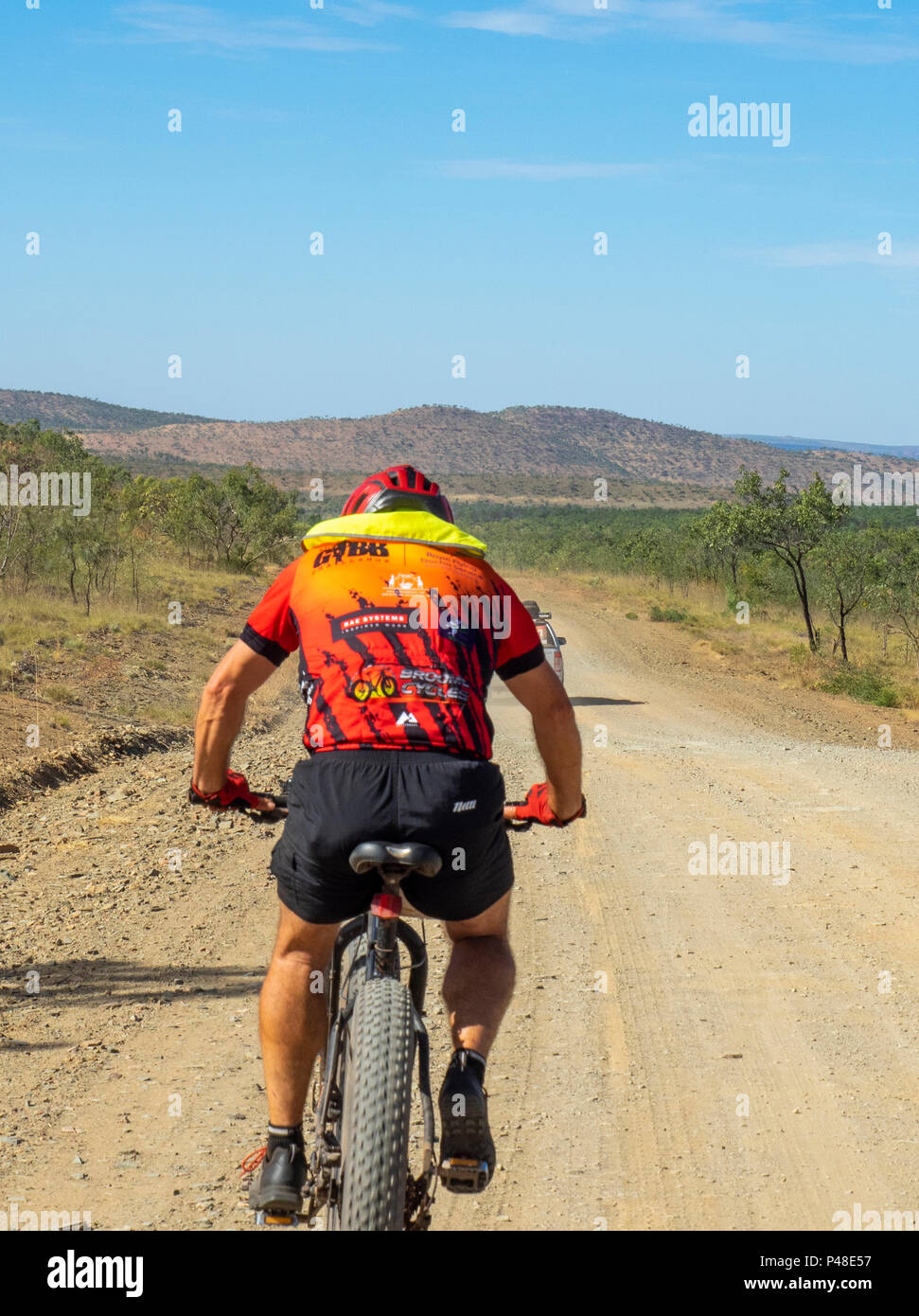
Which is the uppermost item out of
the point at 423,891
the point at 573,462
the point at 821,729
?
the point at 573,462

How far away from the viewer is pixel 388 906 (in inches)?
113

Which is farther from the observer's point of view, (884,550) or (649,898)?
(884,550)

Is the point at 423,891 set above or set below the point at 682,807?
above

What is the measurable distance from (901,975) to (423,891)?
4.23 meters

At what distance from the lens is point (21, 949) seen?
6.77 meters

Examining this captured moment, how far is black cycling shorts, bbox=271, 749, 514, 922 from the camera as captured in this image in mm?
2805

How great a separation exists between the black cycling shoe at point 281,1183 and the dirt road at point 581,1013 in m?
0.84

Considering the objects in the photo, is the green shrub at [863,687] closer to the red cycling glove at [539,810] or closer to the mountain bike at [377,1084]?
the red cycling glove at [539,810]

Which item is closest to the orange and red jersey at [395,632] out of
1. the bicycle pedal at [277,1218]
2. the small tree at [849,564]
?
the bicycle pedal at [277,1218]

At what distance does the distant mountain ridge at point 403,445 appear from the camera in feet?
533

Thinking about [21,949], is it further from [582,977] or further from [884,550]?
[884,550]

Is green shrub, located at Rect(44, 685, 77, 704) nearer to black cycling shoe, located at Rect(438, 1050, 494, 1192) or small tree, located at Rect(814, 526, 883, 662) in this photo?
black cycling shoe, located at Rect(438, 1050, 494, 1192)

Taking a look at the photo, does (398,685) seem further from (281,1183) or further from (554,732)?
(281,1183)
